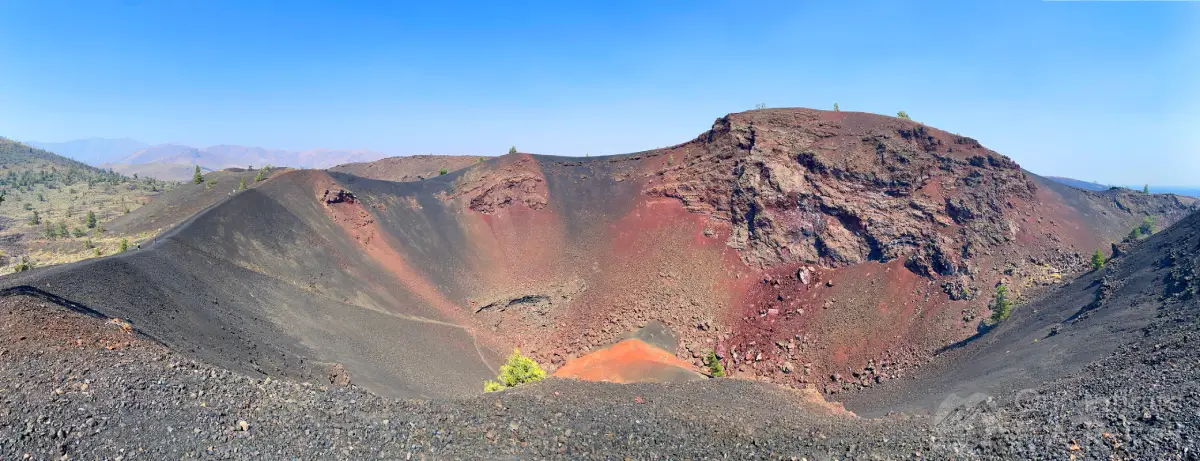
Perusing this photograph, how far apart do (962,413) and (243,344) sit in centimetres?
3021

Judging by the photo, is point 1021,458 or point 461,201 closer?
point 1021,458

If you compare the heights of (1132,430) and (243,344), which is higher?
(1132,430)

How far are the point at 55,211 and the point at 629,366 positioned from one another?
272 ft

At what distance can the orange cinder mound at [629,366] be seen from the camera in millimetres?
31953

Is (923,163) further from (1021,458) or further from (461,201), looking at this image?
(461,201)

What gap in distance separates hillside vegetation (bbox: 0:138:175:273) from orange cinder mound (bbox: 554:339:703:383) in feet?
120

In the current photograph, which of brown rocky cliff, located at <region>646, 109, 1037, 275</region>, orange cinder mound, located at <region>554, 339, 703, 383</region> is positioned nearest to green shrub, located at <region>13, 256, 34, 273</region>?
orange cinder mound, located at <region>554, 339, 703, 383</region>

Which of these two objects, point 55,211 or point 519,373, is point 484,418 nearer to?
point 519,373

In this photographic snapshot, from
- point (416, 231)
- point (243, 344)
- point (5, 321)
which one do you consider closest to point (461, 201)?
→ point (416, 231)

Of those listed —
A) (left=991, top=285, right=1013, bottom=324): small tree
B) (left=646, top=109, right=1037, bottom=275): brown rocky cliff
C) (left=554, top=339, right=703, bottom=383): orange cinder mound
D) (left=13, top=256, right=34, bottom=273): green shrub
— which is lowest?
(left=554, top=339, right=703, bottom=383): orange cinder mound

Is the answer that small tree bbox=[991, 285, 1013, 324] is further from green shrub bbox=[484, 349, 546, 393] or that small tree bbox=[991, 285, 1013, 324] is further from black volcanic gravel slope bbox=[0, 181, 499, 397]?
black volcanic gravel slope bbox=[0, 181, 499, 397]

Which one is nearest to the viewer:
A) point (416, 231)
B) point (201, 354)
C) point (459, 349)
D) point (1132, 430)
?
point (1132, 430)

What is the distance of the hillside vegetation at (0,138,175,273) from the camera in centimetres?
4296

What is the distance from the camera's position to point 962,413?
1880cm
